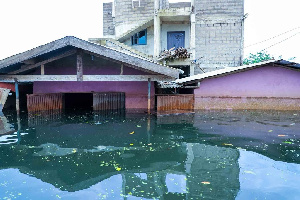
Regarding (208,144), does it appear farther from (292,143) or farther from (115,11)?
(115,11)

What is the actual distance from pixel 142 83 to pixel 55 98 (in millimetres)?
4576

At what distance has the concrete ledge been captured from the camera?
10.9 meters

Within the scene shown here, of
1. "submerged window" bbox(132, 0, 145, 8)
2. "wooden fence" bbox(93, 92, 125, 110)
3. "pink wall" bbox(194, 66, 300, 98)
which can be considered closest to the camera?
"pink wall" bbox(194, 66, 300, 98)

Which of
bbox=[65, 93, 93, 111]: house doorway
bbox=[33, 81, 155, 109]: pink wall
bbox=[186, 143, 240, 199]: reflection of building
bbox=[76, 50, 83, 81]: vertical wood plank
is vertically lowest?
bbox=[186, 143, 240, 199]: reflection of building

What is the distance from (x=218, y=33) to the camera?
711 inches

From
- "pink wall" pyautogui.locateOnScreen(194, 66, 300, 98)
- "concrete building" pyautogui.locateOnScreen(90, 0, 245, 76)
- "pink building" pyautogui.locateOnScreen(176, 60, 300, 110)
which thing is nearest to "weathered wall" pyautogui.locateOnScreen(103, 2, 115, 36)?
"concrete building" pyautogui.locateOnScreen(90, 0, 245, 76)

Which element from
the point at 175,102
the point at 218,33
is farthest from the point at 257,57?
the point at 175,102

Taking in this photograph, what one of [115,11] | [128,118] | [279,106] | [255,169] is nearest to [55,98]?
[128,118]

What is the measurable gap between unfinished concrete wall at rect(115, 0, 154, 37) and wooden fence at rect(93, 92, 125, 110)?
11333 millimetres

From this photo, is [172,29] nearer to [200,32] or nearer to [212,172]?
[200,32]

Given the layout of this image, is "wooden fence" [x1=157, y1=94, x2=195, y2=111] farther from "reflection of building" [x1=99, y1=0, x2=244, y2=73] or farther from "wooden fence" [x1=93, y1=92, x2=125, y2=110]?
"reflection of building" [x1=99, y1=0, x2=244, y2=73]

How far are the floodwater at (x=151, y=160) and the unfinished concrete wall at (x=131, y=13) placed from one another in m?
14.7

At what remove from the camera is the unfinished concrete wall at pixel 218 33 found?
17.8m

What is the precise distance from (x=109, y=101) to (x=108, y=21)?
14.6 m
